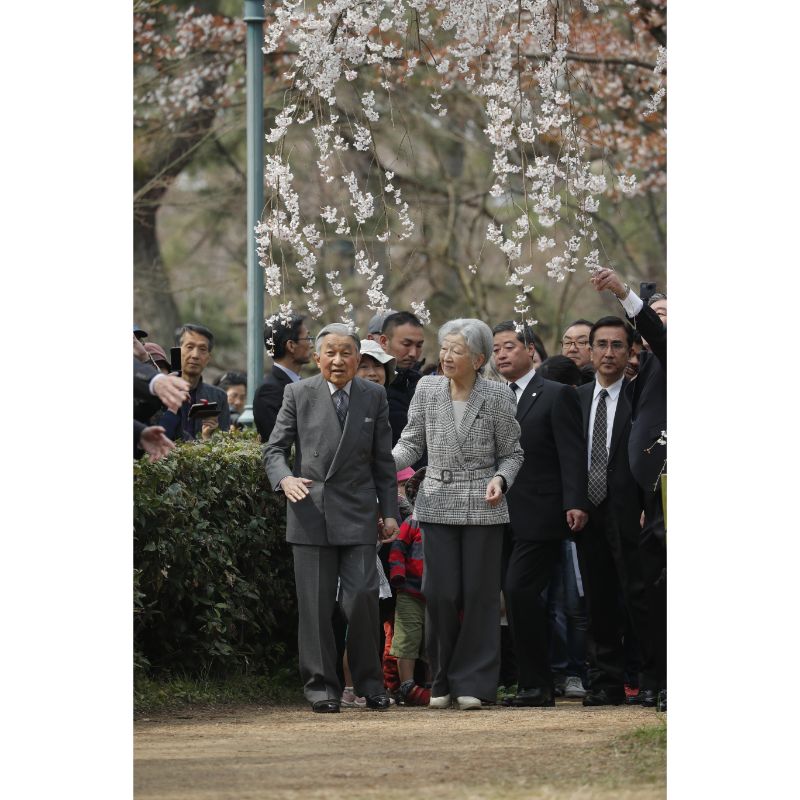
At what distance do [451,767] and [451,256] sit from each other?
561 inches

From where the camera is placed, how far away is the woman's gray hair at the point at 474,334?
7223 millimetres

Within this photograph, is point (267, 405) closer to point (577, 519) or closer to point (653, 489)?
point (577, 519)

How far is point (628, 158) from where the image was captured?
18.6 meters

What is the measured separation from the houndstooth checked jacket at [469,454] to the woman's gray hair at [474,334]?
149mm

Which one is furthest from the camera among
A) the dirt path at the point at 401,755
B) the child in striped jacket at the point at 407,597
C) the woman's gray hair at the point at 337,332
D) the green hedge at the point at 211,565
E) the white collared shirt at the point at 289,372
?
the white collared shirt at the point at 289,372

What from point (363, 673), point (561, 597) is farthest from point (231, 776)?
point (561, 597)

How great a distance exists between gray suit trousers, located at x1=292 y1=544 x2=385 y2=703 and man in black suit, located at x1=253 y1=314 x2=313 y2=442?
33.3 inches

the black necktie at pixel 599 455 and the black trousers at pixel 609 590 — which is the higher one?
the black necktie at pixel 599 455

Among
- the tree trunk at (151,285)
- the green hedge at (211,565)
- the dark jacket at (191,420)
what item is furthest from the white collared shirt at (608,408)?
the tree trunk at (151,285)

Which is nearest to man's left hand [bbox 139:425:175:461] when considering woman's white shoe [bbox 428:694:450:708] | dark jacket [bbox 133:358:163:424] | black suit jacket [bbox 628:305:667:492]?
dark jacket [bbox 133:358:163:424]

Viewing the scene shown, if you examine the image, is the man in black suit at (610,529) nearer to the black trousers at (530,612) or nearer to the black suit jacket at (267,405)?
the black trousers at (530,612)

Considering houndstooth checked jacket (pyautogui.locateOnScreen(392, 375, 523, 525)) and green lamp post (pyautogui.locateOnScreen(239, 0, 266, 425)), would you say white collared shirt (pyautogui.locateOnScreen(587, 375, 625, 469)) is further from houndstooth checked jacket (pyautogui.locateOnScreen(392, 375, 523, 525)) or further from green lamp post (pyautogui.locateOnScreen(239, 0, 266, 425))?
green lamp post (pyautogui.locateOnScreen(239, 0, 266, 425))

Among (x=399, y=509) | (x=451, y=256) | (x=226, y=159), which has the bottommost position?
(x=399, y=509)

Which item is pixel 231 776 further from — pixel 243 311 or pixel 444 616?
pixel 243 311
